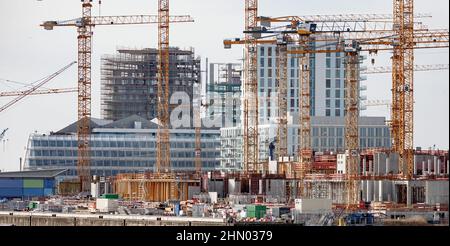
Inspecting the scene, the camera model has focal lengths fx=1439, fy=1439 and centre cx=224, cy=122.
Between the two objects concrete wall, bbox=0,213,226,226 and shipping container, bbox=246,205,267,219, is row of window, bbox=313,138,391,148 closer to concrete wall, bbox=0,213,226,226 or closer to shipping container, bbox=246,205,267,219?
concrete wall, bbox=0,213,226,226

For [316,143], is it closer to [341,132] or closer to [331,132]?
→ [331,132]

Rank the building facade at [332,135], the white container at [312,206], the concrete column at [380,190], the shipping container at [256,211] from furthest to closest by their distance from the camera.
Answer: the building facade at [332,135]
the concrete column at [380,190]
the shipping container at [256,211]
the white container at [312,206]

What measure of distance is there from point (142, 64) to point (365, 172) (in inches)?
3438

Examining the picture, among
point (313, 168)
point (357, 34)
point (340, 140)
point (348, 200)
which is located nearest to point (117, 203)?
point (348, 200)

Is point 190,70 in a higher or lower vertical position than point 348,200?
higher

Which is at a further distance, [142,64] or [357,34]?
[142,64]

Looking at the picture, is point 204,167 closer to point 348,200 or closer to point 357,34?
point 357,34

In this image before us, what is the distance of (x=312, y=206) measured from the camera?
272 feet

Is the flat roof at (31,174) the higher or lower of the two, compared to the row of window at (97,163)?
lower

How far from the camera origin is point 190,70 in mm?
193500

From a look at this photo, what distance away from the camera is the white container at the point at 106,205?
3755 inches

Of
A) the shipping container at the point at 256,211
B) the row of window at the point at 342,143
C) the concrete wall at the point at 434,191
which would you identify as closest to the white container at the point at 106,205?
the shipping container at the point at 256,211

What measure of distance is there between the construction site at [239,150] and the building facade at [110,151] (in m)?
0.17

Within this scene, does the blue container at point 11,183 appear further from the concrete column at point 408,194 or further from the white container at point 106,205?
the concrete column at point 408,194
